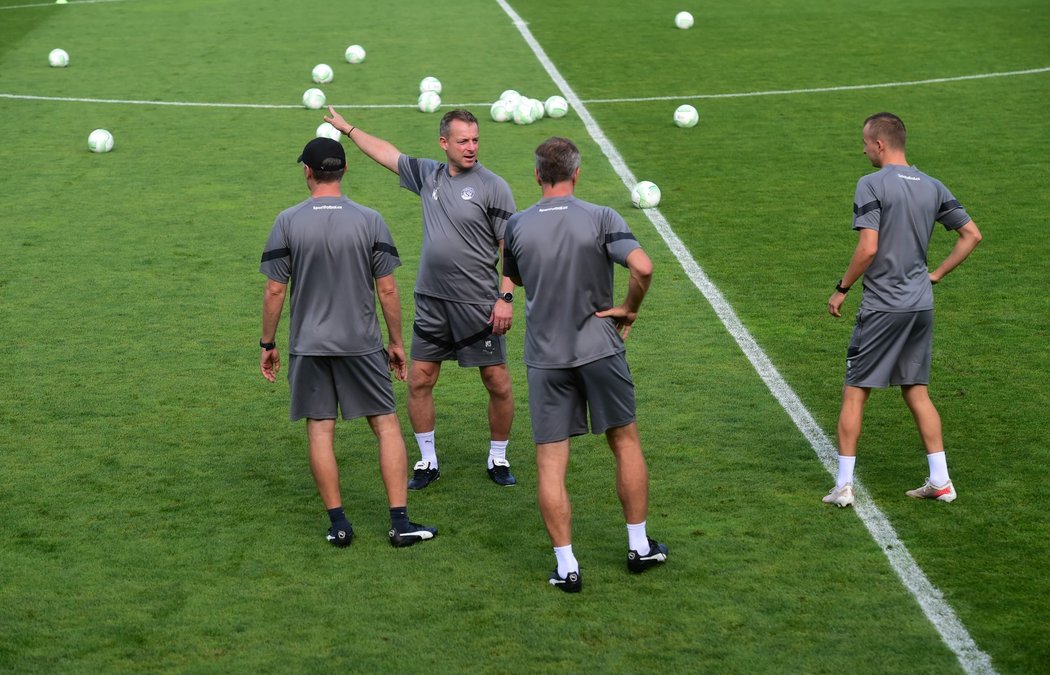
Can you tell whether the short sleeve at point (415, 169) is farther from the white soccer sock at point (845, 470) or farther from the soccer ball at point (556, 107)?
the soccer ball at point (556, 107)

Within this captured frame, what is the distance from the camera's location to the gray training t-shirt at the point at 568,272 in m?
6.97

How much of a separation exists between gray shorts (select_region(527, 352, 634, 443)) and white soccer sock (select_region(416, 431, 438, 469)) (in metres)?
1.58

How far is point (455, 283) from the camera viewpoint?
8.54 meters

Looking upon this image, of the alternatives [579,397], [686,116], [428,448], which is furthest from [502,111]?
[579,397]

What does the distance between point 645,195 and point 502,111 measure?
4.84m

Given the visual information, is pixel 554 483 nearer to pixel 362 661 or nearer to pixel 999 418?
pixel 362 661

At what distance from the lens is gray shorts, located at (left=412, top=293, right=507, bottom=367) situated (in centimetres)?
855

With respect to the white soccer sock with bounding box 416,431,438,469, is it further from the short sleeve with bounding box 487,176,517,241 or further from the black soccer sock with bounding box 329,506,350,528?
the short sleeve with bounding box 487,176,517,241

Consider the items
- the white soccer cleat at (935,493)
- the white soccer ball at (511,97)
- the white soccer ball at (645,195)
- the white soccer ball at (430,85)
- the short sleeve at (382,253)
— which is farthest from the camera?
the white soccer ball at (430,85)

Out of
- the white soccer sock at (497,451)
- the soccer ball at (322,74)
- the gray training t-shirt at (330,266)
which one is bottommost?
the white soccer sock at (497,451)

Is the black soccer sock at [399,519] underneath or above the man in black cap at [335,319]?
underneath

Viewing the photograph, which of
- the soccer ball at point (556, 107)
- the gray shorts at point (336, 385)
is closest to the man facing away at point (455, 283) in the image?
the gray shorts at point (336, 385)

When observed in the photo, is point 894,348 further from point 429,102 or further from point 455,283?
point 429,102

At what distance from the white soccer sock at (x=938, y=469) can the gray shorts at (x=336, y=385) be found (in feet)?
10.1
